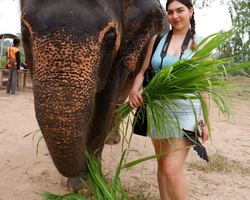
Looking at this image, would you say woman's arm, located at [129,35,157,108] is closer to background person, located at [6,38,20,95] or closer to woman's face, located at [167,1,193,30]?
woman's face, located at [167,1,193,30]

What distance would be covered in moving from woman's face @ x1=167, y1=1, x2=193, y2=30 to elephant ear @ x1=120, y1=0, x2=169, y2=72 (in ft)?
0.91

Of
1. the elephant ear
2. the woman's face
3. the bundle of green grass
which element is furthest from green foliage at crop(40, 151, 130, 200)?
the woman's face

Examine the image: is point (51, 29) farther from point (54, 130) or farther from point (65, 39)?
point (54, 130)

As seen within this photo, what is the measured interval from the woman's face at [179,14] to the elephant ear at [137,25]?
28 centimetres

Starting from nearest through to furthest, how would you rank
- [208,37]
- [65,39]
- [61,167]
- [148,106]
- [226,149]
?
1. [65,39]
2. [61,167]
3. [208,37]
4. [148,106]
5. [226,149]

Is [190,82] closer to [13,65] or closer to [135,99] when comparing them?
[135,99]

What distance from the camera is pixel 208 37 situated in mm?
2084

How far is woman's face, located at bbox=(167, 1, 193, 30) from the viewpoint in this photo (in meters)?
2.16

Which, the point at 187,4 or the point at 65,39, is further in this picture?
the point at 187,4

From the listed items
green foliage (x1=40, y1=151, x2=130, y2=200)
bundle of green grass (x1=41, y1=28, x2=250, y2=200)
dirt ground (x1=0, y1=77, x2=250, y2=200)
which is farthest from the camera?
→ dirt ground (x1=0, y1=77, x2=250, y2=200)

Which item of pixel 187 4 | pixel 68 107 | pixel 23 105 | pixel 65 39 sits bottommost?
pixel 23 105

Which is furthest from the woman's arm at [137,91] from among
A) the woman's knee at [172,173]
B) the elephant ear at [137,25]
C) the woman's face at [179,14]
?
the woman's knee at [172,173]

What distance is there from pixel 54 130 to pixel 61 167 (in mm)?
303

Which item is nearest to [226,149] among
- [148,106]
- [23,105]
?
[148,106]
